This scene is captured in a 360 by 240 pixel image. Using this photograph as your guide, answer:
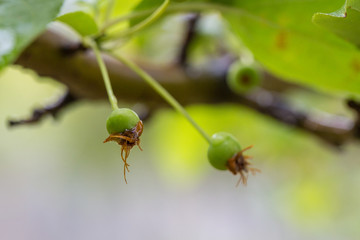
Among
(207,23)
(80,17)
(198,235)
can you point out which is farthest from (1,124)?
(80,17)

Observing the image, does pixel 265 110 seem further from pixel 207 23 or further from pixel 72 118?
pixel 72 118

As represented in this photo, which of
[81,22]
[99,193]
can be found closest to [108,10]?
[81,22]

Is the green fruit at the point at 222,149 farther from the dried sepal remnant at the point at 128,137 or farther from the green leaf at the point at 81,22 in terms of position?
the green leaf at the point at 81,22

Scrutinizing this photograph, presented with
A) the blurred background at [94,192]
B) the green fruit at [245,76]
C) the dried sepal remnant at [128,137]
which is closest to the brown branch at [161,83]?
the green fruit at [245,76]

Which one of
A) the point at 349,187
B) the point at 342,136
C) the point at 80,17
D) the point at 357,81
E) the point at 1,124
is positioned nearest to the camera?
the point at 80,17

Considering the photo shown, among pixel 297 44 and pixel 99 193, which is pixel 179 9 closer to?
pixel 297 44

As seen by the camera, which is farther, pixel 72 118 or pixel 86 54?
pixel 72 118
